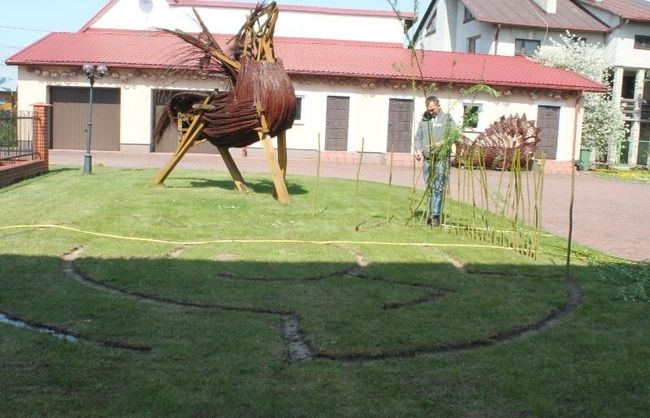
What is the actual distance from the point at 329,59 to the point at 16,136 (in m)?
15.4

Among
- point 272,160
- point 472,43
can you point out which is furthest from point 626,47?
point 272,160

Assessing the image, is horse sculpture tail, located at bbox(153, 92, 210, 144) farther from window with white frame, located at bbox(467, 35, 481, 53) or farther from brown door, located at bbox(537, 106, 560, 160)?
window with white frame, located at bbox(467, 35, 481, 53)

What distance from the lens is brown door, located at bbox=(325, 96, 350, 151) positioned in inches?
1120

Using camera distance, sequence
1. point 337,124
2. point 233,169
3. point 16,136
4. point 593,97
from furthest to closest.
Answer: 1. point 593,97
2. point 337,124
3. point 16,136
4. point 233,169

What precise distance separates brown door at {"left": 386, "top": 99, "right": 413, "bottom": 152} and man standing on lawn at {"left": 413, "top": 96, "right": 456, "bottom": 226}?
17810 mm

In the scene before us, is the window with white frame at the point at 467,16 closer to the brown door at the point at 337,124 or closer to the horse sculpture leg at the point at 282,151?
the brown door at the point at 337,124

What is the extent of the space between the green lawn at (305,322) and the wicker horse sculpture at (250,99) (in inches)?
105

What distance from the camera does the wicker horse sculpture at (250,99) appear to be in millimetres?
12477

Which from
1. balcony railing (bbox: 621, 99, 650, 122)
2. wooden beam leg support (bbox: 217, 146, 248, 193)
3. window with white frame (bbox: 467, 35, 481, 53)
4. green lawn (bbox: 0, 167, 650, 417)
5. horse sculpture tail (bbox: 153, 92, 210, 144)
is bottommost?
green lawn (bbox: 0, 167, 650, 417)

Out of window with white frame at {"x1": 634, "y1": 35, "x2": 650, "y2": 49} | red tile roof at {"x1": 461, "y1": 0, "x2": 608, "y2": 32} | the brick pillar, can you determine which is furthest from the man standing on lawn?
window with white frame at {"x1": 634, "y1": 35, "x2": 650, "y2": 49}

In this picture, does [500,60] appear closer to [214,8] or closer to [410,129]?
[410,129]

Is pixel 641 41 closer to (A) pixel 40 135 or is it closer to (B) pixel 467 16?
(B) pixel 467 16

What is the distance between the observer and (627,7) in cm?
4047

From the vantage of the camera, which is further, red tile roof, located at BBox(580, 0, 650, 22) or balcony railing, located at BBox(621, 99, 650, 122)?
balcony railing, located at BBox(621, 99, 650, 122)
